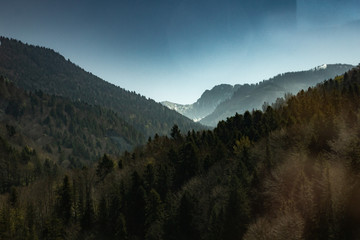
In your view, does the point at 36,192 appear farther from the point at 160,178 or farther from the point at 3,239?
the point at 160,178

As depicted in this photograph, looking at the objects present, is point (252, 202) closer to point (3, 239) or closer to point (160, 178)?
point (160, 178)

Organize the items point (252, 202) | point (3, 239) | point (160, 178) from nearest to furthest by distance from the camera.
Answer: point (252, 202), point (3, 239), point (160, 178)

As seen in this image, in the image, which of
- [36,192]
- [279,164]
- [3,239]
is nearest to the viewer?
[279,164]

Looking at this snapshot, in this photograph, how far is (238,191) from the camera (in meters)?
58.6

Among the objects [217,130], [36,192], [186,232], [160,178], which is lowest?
[36,192]

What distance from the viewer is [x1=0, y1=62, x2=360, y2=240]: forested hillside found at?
1893 inches

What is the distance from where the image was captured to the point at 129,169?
116m

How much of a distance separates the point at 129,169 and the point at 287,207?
78845 millimetres

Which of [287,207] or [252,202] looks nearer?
[287,207]

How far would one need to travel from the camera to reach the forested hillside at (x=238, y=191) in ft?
158

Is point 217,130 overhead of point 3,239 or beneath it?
overhead

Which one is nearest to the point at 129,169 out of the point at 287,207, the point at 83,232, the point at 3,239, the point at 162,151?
the point at 162,151

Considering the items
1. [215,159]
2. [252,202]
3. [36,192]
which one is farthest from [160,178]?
[36,192]

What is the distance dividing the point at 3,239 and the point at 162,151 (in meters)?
65.3
